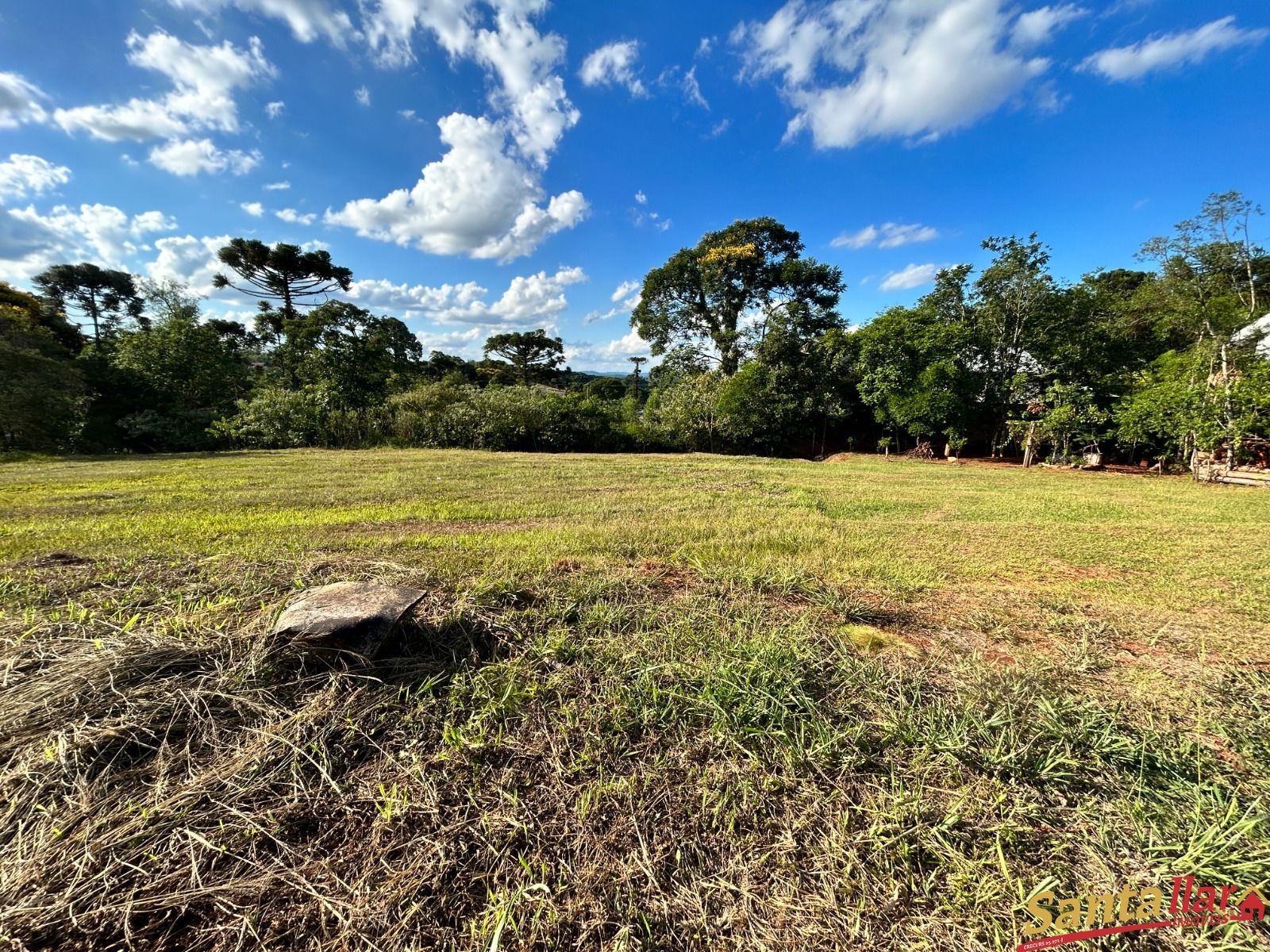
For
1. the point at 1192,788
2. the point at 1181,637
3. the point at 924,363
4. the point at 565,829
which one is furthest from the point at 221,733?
the point at 924,363

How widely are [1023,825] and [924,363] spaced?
15338 mm

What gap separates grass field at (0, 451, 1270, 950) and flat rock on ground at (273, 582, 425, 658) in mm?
102

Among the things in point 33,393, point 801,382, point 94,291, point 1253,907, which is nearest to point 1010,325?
point 801,382

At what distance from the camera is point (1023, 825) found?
1.31 metres

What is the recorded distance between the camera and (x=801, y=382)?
1535 centimetres

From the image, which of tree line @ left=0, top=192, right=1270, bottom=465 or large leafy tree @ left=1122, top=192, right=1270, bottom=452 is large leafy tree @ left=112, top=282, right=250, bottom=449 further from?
large leafy tree @ left=1122, top=192, right=1270, bottom=452

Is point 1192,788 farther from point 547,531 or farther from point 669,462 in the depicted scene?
point 669,462

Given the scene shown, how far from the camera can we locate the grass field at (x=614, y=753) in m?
1.10

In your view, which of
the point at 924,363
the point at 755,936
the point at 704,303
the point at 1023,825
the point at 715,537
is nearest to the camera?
the point at 755,936

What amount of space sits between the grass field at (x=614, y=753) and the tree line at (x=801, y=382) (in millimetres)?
10247

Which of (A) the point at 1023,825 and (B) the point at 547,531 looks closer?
(A) the point at 1023,825

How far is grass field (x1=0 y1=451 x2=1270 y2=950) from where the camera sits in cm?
110

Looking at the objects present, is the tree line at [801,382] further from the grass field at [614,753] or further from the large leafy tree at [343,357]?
the grass field at [614,753]

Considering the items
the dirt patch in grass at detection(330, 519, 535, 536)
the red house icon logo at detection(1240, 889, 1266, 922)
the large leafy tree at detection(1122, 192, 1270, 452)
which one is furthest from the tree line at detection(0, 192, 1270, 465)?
the red house icon logo at detection(1240, 889, 1266, 922)
